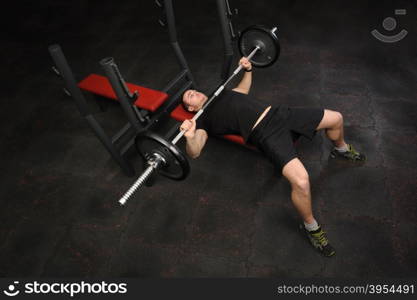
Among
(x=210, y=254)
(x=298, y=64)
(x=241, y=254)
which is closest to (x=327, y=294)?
(x=241, y=254)

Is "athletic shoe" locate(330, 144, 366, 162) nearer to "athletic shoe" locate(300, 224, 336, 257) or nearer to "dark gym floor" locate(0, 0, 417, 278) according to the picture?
"dark gym floor" locate(0, 0, 417, 278)

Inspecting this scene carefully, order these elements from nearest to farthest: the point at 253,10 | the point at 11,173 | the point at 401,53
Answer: the point at 11,173 → the point at 401,53 → the point at 253,10

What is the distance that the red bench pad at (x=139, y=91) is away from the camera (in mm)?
2270

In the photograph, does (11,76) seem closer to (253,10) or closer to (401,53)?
(253,10)

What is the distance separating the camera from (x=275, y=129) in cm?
173

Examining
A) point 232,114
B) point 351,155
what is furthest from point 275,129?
point 351,155

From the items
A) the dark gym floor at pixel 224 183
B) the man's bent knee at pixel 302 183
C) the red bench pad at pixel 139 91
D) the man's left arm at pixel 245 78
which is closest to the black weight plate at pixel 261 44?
the man's left arm at pixel 245 78

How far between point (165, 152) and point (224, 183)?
0.66 m

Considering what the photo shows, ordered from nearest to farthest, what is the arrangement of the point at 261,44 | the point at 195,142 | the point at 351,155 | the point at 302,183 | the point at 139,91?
the point at 302,183 → the point at 195,142 → the point at 351,155 → the point at 261,44 → the point at 139,91

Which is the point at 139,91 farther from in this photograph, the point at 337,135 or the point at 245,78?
the point at 337,135

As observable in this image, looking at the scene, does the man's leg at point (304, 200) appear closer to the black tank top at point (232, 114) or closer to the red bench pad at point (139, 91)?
the black tank top at point (232, 114)

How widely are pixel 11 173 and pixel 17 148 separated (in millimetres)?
243

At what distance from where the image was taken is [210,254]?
173 centimetres

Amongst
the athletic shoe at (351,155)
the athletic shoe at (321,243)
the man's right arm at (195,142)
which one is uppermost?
the man's right arm at (195,142)
